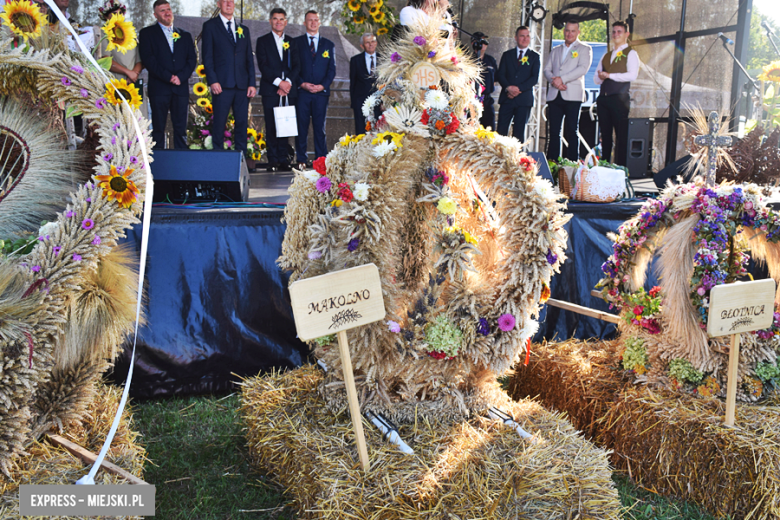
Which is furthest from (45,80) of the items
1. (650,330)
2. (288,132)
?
(288,132)

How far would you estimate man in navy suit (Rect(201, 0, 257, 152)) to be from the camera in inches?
193

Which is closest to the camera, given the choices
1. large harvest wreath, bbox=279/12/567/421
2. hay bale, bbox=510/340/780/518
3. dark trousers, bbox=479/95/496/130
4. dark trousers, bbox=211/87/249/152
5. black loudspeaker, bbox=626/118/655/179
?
hay bale, bbox=510/340/780/518

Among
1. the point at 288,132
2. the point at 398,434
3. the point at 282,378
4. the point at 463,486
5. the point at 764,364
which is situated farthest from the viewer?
the point at 288,132

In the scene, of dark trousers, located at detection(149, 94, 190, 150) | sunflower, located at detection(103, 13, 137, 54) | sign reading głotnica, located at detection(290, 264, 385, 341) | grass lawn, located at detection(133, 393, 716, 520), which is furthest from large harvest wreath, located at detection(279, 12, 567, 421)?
dark trousers, located at detection(149, 94, 190, 150)

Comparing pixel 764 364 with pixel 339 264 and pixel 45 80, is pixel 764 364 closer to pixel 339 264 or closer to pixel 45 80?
pixel 339 264

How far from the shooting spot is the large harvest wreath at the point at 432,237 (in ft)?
6.02

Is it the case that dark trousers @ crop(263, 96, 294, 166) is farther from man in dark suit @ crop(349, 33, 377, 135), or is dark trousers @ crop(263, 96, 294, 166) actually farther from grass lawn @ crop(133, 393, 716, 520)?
grass lawn @ crop(133, 393, 716, 520)

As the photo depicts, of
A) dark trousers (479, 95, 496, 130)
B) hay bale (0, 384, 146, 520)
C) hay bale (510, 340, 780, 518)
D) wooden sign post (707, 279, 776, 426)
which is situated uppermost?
dark trousers (479, 95, 496, 130)

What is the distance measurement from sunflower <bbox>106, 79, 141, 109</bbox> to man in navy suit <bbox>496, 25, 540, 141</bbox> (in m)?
4.80

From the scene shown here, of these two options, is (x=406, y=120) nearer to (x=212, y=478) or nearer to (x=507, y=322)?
(x=507, y=322)

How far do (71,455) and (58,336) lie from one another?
0.34 meters

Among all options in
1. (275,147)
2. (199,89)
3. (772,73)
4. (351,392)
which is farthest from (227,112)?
(772,73)

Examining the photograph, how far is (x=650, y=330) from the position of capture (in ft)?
7.23

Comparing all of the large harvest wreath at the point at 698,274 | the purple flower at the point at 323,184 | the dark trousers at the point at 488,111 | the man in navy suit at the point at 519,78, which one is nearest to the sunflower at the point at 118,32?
the purple flower at the point at 323,184
